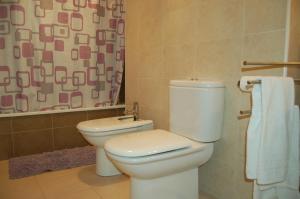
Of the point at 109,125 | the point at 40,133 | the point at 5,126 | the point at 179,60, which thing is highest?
the point at 179,60

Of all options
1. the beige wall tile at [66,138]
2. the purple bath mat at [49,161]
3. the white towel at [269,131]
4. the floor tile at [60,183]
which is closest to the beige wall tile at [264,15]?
the white towel at [269,131]

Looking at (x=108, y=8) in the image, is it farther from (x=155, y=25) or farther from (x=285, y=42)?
(x=285, y=42)

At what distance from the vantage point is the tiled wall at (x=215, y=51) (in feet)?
4.26

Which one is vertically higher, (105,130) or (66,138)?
(105,130)

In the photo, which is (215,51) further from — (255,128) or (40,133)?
(40,133)

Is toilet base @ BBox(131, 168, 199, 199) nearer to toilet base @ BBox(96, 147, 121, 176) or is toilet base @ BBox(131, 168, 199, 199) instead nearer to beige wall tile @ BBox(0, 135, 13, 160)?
toilet base @ BBox(96, 147, 121, 176)

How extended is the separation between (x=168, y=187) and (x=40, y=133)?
1580mm

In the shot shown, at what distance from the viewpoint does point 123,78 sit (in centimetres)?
280

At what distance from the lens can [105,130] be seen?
5.93 ft

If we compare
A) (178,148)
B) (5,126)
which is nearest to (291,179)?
(178,148)

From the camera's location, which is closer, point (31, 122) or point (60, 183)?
point (60, 183)

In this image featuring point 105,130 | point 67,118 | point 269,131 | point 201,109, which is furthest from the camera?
point 67,118

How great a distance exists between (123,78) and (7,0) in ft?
4.45

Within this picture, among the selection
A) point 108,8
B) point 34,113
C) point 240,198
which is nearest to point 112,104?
point 34,113
